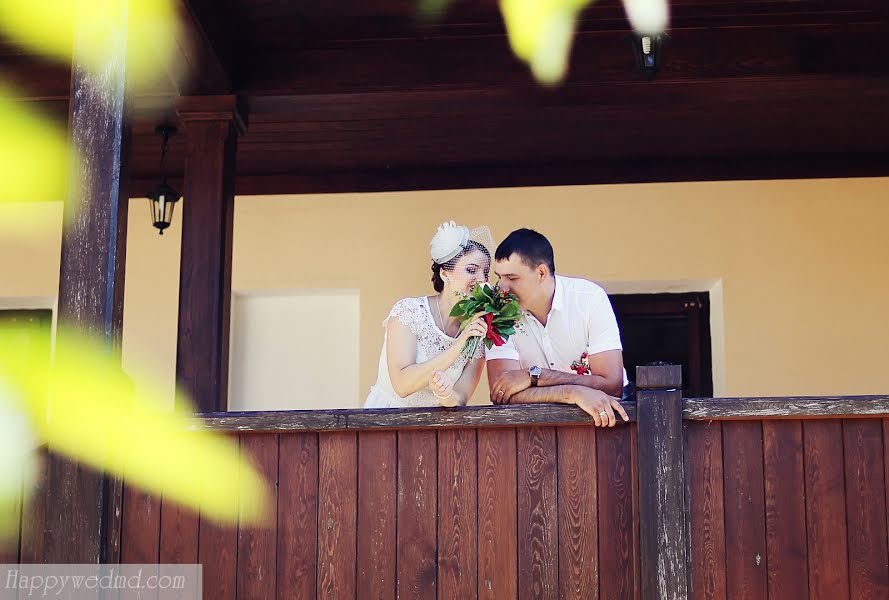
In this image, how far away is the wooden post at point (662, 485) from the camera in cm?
426

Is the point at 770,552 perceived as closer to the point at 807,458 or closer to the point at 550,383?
the point at 807,458

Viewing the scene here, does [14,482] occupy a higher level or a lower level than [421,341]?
lower

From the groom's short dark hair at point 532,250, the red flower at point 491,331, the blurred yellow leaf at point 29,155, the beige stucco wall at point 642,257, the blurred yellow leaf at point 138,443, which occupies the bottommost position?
the blurred yellow leaf at point 138,443

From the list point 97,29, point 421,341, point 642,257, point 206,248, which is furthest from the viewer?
point 642,257

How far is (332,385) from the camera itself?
8195 millimetres

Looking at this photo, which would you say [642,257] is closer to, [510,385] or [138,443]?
[510,385]

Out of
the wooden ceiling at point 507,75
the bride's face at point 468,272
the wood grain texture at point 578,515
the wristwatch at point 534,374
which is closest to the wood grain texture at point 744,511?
the wood grain texture at point 578,515

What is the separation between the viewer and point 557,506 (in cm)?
440

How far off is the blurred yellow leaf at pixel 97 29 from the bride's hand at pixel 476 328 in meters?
1.65

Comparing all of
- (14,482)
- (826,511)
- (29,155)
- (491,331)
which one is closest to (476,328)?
(491,331)

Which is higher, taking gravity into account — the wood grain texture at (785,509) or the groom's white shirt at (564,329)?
the groom's white shirt at (564,329)

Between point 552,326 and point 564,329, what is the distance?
0.05 m

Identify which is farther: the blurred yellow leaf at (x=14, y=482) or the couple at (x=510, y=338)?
the couple at (x=510, y=338)

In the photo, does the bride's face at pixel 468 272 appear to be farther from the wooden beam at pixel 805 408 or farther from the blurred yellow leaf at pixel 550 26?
the blurred yellow leaf at pixel 550 26
